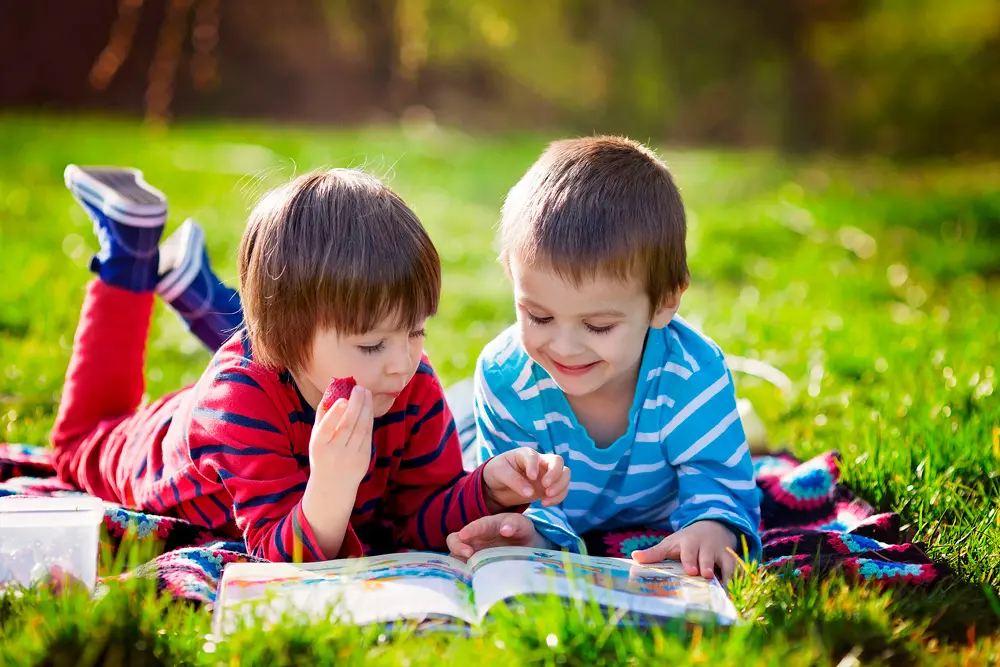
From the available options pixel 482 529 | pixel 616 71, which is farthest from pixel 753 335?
pixel 616 71

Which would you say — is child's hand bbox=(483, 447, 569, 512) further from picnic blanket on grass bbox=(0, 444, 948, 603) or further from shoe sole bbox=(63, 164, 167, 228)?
shoe sole bbox=(63, 164, 167, 228)

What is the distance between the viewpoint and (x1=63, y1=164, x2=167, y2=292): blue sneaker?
2.95 metres

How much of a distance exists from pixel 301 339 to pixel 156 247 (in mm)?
1063

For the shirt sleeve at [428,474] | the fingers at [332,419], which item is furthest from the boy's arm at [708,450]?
the fingers at [332,419]

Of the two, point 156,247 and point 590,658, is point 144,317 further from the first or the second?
point 590,658

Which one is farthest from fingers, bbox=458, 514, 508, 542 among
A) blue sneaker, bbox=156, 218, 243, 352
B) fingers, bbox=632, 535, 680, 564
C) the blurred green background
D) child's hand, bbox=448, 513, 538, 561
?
blue sneaker, bbox=156, 218, 243, 352

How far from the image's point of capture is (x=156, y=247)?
3.06m

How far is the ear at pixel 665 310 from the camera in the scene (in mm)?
2402

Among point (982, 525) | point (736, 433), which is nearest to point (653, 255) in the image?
point (736, 433)

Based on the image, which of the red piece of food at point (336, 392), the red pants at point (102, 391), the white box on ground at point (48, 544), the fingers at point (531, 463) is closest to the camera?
the white box on ground at point (48, 544)

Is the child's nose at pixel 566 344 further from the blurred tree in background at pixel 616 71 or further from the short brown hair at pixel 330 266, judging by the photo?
the blurred tree in background at pixel 616 71

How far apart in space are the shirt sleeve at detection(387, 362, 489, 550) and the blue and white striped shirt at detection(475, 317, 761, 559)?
0.13m

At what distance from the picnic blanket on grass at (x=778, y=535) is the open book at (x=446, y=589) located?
5.5 inches

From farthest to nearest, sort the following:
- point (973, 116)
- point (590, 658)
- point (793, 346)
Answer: point (973, 116)
point (793, 346)
point (590, 658)
